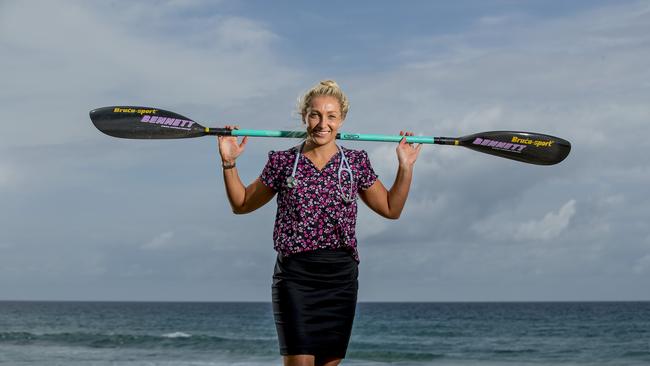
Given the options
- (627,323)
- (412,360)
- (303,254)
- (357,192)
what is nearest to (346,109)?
(357,192)

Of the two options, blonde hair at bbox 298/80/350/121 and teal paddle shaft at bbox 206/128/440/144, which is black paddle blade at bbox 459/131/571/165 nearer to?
teal paddle shaft at bbox 206/128/440/144

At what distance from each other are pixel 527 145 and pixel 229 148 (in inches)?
81.1

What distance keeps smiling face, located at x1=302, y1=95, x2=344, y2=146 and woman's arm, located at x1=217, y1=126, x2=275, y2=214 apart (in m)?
0.37

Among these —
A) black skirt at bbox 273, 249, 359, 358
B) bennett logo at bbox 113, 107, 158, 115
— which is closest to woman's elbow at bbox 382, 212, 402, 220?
black skirt at bbox 273, 249, 359, 358

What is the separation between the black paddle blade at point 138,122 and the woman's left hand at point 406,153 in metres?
1.42

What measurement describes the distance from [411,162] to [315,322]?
3.30 ft

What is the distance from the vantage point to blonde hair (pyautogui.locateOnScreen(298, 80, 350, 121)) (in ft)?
15.3

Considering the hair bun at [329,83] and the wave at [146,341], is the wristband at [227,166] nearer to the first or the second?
the hair bun at [329,83]

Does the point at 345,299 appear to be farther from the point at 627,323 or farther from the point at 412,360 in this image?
the point at 627,323

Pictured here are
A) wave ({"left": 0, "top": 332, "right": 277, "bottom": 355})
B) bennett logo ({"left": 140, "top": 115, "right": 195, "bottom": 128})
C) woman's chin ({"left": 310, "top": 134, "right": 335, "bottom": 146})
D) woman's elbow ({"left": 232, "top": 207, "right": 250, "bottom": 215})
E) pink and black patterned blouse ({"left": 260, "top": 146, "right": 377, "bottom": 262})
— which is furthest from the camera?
wave ({"left": 0, "top": 332, "right": 277, "bottom": 355})

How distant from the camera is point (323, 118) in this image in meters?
4.66

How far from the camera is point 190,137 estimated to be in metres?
5.35

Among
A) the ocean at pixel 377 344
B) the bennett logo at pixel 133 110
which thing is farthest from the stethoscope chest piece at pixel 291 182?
the ocean at pixel 377 344

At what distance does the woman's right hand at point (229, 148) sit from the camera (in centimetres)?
471
